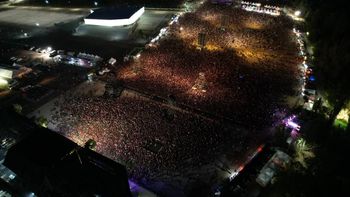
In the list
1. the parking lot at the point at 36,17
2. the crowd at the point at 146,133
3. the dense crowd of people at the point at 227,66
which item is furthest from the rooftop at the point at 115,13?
the crowd at the point at 146,133

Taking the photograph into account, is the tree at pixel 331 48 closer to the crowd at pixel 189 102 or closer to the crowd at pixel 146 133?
the crowd at pixel 189 102

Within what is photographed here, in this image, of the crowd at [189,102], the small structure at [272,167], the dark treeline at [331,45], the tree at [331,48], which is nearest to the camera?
the small structure at [272,167]

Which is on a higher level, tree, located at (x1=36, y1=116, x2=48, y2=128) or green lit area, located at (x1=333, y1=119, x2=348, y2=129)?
green lit area, located at (x1=333, y1=119, x2=348, y2=129)

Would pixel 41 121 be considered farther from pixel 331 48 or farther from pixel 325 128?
pixel 331 48

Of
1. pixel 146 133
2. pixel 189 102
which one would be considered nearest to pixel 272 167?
pixel 189 102

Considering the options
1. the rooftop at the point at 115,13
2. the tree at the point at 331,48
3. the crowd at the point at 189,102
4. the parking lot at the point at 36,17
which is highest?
the tree at the point at 331,48

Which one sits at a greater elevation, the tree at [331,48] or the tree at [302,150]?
the tree at [331,48]

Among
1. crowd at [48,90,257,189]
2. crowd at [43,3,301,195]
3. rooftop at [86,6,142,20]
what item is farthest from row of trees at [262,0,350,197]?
rooftop at [86,6,142,20]

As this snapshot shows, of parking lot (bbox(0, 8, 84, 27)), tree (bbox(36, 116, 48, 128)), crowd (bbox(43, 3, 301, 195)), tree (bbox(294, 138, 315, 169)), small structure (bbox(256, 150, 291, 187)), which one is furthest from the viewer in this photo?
parking lot (bbox(0, 8, 84, 27))

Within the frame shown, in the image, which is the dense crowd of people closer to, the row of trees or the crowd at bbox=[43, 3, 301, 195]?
the crowd at bbox=[43, 3, 301, 195]

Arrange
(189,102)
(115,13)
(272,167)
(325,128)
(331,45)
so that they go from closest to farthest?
1. (272,167)
2. (325,128)
3. (189,102)
4. (331,45)
5. (115,13)

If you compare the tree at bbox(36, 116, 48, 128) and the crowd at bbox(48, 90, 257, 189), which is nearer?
the crowd at bbox(48, 90, 257, 189)

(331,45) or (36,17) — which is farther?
(36,17)
